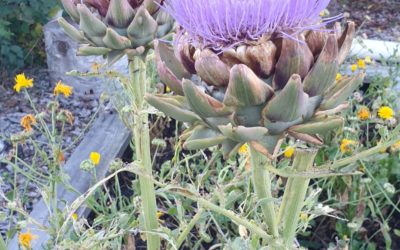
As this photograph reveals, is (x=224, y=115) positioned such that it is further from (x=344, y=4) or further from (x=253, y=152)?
(x=344, y=4)

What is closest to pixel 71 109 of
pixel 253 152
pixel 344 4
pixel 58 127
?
pixel 58 127

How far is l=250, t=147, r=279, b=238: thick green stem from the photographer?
0.71 m

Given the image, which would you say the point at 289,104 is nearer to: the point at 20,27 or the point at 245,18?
the point at 245,18

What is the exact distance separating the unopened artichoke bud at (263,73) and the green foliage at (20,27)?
58.5 inches

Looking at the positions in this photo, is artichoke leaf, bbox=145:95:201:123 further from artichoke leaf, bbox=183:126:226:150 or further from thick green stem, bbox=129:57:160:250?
thick green stem, bbox=129:57:160:250

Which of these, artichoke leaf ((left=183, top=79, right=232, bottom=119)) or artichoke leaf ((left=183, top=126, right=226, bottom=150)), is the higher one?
artichoke leaf ((left=183, top=79, right=232, bottom=119))

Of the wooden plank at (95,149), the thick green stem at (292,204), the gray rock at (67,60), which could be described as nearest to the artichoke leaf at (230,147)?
the thick green stem at (292,204)

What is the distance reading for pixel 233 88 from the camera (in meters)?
0.65

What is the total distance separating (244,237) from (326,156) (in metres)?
0.63

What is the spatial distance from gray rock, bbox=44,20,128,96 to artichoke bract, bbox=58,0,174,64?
1.09 m

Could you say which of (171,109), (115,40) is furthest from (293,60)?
(115,40)

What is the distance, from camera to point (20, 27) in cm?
225

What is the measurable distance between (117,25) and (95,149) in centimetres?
72

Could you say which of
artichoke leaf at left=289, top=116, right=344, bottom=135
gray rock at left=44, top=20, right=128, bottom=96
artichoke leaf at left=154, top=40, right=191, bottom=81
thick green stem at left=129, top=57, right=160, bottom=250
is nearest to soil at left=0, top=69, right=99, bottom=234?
gray rock at left=44, top=20, right=128, bottom=96
